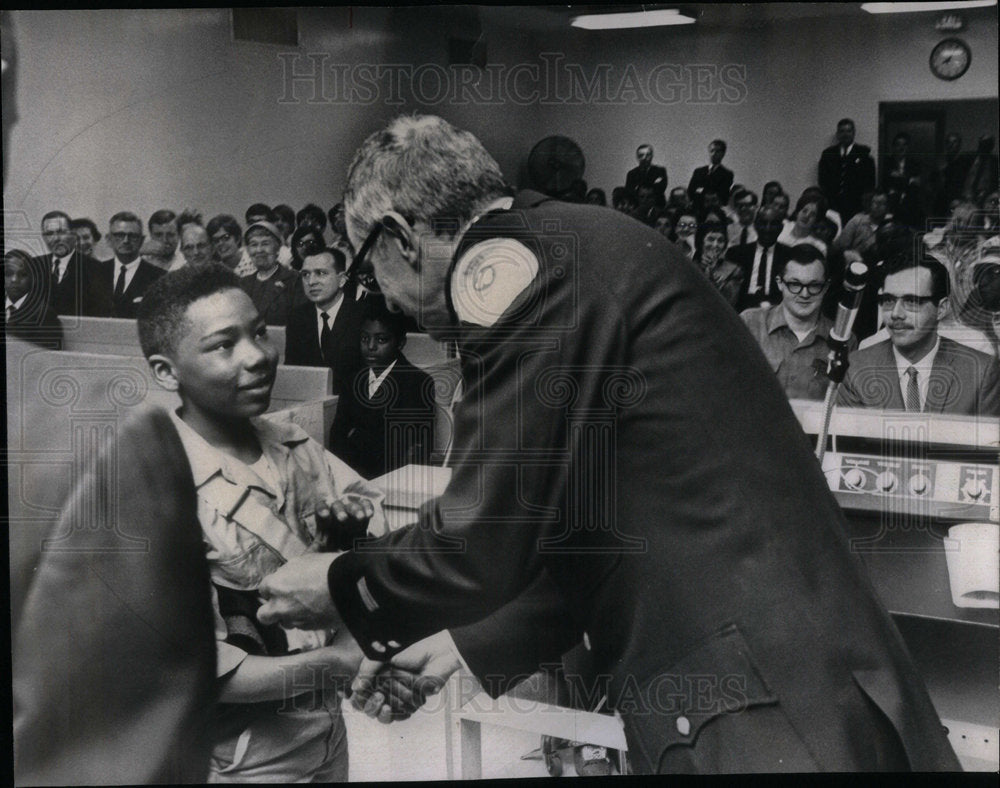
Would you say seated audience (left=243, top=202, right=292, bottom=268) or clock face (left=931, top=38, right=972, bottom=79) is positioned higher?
clock face (left=931, top=38, right=972, bottom=79)

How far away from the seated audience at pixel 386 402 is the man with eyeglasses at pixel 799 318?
0.99 metres

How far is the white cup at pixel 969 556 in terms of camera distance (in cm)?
322

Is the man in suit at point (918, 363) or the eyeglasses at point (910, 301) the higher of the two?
the eyeglasses at point (910, 301)

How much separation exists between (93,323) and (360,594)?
42.1 inches

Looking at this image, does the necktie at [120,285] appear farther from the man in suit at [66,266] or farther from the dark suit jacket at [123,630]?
the dark suit jacket at [123,630]

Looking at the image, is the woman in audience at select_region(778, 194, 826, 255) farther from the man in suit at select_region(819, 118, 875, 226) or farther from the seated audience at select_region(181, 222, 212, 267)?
the seated audience at select_region(181, 222, 212, 267)

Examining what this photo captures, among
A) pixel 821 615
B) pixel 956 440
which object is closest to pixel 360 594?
pixel 821 615

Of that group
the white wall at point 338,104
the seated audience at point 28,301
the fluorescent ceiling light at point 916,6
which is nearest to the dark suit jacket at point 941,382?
the white wall at point 338,104

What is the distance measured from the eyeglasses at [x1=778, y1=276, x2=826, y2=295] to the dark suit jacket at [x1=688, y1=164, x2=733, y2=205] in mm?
309

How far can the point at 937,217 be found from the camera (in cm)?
318

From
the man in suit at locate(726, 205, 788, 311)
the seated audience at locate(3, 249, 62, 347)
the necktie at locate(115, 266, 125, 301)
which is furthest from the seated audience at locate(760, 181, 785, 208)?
the seated audience at locate(3, 249, 62, 347)

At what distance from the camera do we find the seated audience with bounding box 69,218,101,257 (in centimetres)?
315

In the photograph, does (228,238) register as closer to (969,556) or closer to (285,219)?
(285,219)

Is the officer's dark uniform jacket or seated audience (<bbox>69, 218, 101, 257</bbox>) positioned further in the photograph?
seated audience (<bbox>69, 218, 101, 257</bbox>)
